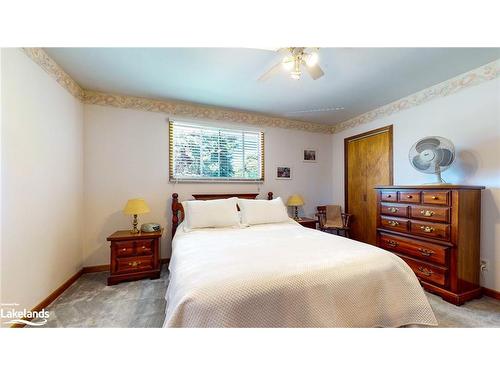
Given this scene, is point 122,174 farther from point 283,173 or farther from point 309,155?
point 309,155

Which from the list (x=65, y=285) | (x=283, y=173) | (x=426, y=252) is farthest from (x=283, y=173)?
(x=65, y=285)

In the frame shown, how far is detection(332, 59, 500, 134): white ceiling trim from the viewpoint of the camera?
2.02m

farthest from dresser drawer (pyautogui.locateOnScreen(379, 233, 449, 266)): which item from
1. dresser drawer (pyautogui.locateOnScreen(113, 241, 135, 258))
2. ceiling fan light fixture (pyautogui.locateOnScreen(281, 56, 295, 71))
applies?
dresser drawer (pyautogui.locateOnScreen(113, 241, 135, 258))

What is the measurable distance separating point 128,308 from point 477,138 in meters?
3.88

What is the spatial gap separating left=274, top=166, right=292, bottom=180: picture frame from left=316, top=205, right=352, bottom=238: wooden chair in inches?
32.7

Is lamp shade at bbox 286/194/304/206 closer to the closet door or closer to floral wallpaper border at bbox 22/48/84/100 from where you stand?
the closet door

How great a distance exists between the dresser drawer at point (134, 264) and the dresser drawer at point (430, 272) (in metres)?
3.05

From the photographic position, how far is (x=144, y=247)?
2.43m

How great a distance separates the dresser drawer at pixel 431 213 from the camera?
1.97 m

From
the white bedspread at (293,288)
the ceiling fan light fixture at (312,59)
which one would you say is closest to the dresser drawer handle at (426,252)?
the white bedspread at (293,288)

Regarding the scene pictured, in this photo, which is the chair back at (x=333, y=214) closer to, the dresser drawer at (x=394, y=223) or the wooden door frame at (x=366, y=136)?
the wooden door frame at (x=366, y=136)

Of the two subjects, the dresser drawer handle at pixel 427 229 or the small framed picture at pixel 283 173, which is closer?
the dresser drawer handle at pixel 427 229

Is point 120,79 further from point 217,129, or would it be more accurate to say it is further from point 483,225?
point 483,225
